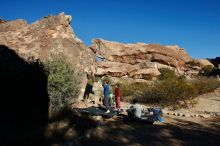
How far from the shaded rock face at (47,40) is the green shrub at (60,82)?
129cm

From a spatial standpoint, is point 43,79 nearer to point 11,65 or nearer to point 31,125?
point 11,65

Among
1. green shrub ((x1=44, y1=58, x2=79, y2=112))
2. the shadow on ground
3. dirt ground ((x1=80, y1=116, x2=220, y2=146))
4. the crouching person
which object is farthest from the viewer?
green shrub ((x1=44, y1=58, x2=79, y2=112))

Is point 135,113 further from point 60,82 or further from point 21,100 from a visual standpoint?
point 21,100

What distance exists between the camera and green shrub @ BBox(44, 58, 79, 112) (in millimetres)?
14018

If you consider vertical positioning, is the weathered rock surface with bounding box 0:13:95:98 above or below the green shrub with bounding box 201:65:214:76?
below

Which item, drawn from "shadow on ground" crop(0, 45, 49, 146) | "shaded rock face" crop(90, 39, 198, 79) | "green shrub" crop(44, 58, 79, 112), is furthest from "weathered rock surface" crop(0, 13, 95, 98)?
"shaded rock face" crop(90, 39, 198, 79)

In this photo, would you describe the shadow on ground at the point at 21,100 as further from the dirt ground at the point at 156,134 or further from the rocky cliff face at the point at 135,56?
the rocky cliff face at the point at 135,56

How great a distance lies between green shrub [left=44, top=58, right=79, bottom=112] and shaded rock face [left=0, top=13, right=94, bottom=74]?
1.29m

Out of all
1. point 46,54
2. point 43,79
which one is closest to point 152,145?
point 43,79

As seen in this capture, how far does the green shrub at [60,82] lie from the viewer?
14018mm

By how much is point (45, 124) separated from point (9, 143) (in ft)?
6.64

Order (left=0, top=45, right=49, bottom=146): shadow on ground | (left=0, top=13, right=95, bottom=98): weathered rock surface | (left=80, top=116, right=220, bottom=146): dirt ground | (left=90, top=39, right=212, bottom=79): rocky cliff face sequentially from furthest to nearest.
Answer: (left=90, top=39, right=212, bottom=79): rocky cliff face
(left=0, top=13, right=95, bottom=98): weathered rock surface
(left=80, top=116, right=220, bottom=146): dirt ground
(left=0, top=45, right=49, bottom=146): shadow on ground

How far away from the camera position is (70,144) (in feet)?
29.9

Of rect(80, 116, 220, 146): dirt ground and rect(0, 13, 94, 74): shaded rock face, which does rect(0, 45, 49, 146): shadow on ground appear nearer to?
rect(0, 13, 94, 74): shaded rock face
